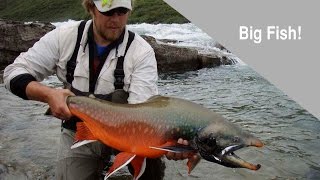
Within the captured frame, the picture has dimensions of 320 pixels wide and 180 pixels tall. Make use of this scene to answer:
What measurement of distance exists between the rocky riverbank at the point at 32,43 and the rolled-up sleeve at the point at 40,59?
469 inches

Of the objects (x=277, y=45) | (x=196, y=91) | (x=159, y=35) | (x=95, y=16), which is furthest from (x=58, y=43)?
(x=159, y=35)

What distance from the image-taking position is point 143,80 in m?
4.13

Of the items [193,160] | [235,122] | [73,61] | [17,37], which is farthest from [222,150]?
[17,37]

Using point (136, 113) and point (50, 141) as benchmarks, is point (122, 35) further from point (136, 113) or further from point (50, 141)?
point (50, 141)

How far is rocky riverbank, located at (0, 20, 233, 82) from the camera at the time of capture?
639 inches

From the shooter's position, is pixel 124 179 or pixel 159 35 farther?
pixel 159 35

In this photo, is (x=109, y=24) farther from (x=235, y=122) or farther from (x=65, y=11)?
(x=65, y=11)

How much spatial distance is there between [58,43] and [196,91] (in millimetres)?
8131

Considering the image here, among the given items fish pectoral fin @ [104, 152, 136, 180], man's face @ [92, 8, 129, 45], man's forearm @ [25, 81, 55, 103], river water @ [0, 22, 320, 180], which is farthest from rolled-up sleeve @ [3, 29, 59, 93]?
river water @ [0, 22, 320, 180]

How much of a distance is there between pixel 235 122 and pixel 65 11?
91.4m

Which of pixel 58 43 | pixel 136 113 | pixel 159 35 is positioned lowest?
pixel 159 35

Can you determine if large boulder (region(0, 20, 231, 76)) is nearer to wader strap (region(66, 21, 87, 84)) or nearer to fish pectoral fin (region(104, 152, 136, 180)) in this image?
wader strap (region(66, 21, 87, 84))

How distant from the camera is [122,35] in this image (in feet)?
13.9

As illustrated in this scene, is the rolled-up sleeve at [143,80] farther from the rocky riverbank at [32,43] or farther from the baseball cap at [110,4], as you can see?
the rocky riverbank at [32,43]
